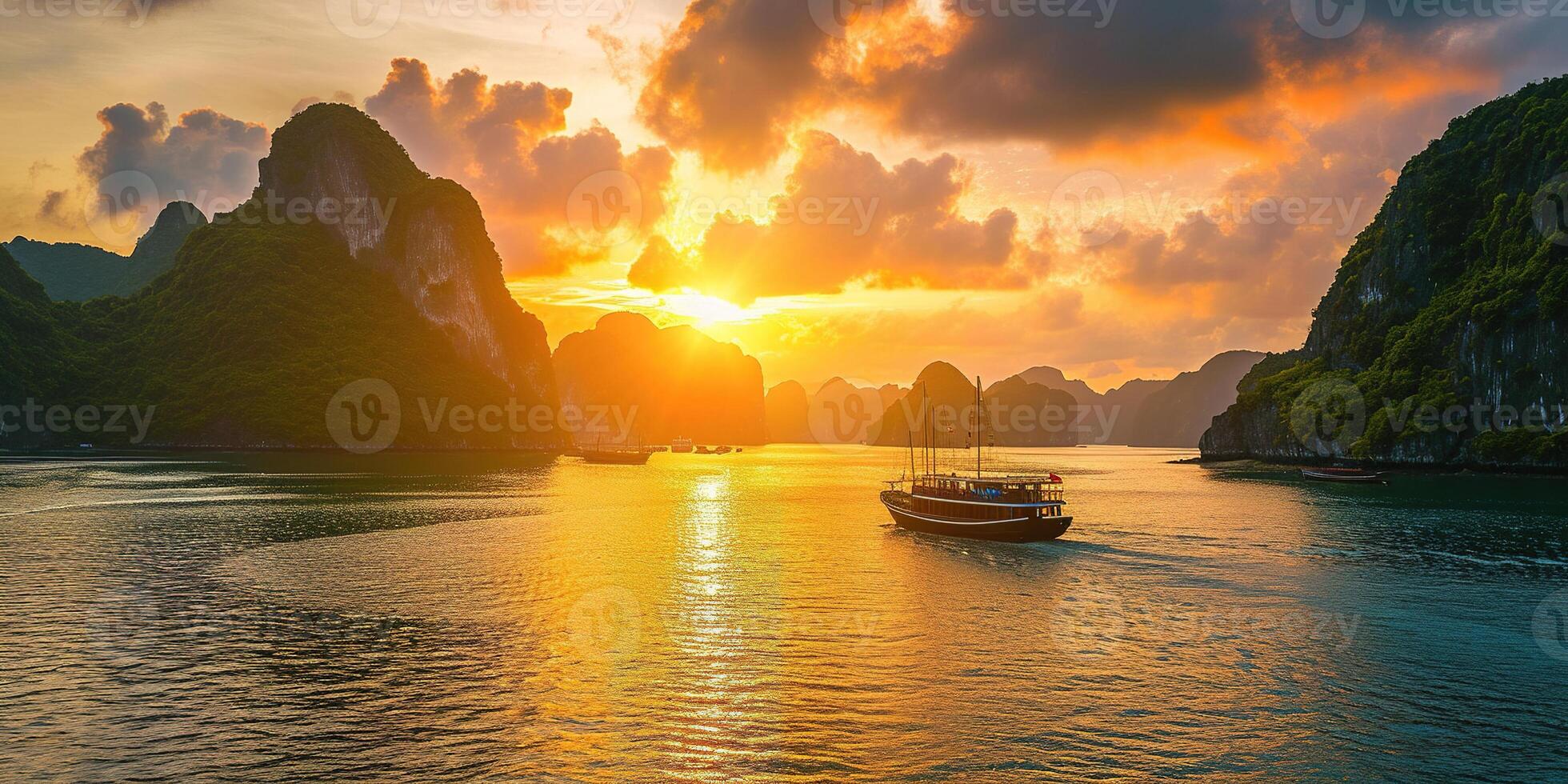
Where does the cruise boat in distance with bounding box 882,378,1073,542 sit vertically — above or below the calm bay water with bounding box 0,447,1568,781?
above

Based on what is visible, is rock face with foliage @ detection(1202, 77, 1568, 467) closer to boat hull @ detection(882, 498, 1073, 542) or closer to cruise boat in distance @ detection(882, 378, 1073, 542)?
cruise boat in distance @ detection(882, 378, 1073, 542)

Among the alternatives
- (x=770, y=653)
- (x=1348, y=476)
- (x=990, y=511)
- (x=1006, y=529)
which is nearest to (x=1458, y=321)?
(x=1348, y=476)

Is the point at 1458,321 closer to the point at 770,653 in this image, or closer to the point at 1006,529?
the point at 1006,529

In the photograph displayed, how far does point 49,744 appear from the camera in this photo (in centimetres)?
2084

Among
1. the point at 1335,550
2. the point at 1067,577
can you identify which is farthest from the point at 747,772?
the point at 1335,550

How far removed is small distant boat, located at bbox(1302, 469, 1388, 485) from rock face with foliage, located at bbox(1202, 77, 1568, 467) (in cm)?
1843

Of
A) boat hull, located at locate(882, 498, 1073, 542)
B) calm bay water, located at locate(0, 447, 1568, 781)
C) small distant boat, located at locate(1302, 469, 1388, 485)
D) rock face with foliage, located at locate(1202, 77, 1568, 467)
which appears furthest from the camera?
rock face with foliage, located at locate(1202, 77, 1568, 467)

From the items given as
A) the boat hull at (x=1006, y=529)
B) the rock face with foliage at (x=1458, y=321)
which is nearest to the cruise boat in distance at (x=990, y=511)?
the boat hull at (x=1006, y=529)

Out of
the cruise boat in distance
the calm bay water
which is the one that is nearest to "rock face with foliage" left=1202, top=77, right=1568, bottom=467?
the calm bay water

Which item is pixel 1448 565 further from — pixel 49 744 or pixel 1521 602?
pixel 49 744

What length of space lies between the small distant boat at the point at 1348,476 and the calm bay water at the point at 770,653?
62135 mm

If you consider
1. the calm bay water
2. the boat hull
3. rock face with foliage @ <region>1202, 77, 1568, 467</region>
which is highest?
rock face with foliage @ <region>1202, 77, 1568, 467</region>

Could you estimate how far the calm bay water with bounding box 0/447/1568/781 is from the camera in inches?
825

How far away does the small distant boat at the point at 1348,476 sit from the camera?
127 metres
